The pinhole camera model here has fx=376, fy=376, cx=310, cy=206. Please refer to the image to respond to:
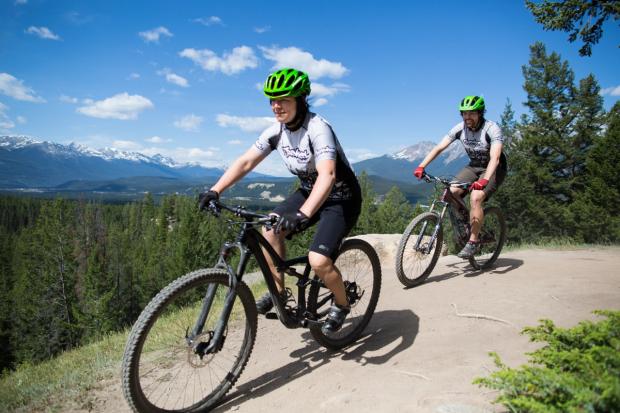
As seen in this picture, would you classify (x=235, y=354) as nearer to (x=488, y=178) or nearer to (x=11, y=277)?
(x=488, y=178)

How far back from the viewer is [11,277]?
68.7m

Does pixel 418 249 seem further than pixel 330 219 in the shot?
Yes

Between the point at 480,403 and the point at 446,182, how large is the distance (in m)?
5.08

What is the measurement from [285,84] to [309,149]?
30.0 inches

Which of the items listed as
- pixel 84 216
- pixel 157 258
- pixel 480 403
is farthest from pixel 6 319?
pixel 480 403

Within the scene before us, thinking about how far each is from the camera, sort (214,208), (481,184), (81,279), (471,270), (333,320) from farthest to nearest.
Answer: (81,279), (471,270), (481,184), (333,320), (214,208)

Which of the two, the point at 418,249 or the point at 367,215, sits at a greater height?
the point at 418,249

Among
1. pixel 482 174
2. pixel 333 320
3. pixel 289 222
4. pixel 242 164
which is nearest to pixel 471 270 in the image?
pixel 482 174

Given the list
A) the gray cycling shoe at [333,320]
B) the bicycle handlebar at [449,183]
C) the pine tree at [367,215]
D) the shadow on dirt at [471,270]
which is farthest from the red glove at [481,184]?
the pine tree at [367,215]

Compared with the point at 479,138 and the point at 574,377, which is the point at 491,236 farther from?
the point at 574,377

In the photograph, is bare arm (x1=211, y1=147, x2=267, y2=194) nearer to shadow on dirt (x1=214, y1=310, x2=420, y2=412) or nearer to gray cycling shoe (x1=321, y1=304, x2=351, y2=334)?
gray cycling shoe (x1=321, y1=304, x2=351, y2=334)

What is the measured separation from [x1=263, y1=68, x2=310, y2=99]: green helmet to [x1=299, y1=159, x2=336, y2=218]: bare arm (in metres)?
0.86

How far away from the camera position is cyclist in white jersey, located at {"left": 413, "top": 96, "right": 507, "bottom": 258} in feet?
24.0

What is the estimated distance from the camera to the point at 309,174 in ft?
15.0
